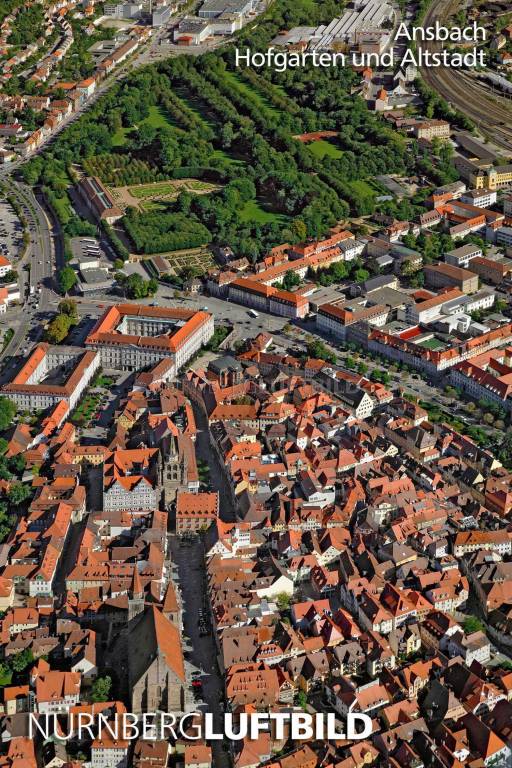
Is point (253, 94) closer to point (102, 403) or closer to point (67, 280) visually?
point (67, 280)

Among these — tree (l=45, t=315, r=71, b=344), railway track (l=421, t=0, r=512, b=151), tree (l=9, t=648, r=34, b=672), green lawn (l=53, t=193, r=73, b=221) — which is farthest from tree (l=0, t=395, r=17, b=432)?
railway track (l=421, t=0, r=512, b=151)

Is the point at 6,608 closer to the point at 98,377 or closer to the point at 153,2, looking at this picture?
the point at 98,377

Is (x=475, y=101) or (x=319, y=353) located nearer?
(x=319, y=353)

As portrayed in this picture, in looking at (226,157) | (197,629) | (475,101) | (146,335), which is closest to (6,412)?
(146,335)

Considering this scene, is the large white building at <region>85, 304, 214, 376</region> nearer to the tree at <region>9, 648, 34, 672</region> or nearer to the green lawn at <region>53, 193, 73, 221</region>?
the green lawn at <region>53, 193, 73, 221</region>

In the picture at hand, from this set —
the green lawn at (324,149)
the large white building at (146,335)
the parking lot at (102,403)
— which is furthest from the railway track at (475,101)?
the parking lot at (102,403)

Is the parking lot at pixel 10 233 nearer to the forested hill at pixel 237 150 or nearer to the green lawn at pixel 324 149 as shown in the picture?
the forested hill at pixel 237 150
